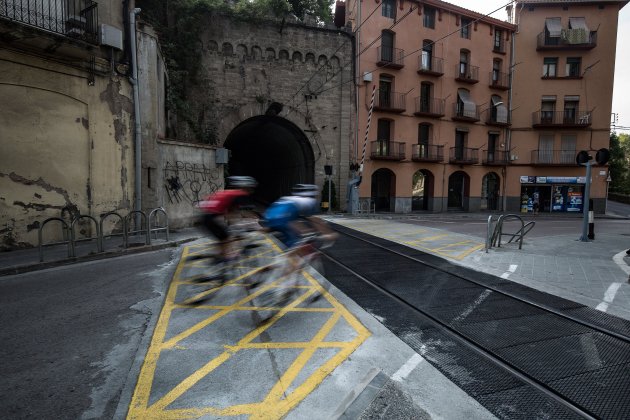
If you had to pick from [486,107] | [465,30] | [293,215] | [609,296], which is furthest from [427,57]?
[293,215]

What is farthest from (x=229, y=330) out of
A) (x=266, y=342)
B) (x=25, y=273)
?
(x=25, y=273)

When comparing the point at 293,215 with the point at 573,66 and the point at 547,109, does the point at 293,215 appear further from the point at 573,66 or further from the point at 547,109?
the point at 573,66

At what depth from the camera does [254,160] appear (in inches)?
1431

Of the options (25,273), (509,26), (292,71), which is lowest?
(25,273)

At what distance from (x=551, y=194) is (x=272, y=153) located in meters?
25.5

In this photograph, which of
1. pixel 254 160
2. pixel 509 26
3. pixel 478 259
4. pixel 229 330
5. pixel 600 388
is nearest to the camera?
pixel 600 388

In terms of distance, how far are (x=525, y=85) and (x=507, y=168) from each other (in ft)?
24.6

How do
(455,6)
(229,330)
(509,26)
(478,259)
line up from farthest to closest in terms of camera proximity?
1. (509,26)
2. (455,6)
3. (478,259)
4. (229,330)

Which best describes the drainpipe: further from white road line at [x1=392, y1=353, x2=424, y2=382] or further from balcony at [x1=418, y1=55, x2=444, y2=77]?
balcony at [x1=418, y1=55, x2=444, y2=77]

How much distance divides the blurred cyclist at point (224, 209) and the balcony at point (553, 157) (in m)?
33.5

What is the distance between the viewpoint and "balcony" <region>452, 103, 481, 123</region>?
29.7 m

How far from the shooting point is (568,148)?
32.1 metres

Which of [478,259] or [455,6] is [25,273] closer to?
[478,259]

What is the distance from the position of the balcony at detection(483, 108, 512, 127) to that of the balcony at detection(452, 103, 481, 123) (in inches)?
59.1
